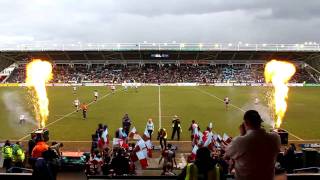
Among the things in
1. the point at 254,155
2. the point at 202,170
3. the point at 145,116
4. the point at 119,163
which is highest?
the point at 145,116

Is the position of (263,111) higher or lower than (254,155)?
higher

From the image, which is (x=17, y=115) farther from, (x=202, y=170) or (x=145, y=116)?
(x=202, y=170)

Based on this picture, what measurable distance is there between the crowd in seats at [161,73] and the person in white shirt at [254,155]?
312ft

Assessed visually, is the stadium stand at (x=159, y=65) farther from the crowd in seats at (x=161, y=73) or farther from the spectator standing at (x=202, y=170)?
the spectator standing at (x=202, y=170)

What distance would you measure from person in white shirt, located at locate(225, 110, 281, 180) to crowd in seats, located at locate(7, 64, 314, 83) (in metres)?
95.2

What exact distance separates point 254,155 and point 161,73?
103m

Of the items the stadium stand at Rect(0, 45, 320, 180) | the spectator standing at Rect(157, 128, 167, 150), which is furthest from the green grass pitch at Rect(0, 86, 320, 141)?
Answer: the stadium stand at Rect(0, 45, 320, 180)

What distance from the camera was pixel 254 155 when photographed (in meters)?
6.19

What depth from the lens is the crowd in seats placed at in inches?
4072

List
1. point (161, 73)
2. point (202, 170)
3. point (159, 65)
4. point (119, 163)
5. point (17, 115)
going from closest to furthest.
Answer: point (202, 170)
point (119, 163)
point (17, 115)
point (161, 73)
point (159, 65)

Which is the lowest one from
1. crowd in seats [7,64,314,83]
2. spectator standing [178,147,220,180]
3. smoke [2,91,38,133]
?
spectator standing [178,147,220,180]

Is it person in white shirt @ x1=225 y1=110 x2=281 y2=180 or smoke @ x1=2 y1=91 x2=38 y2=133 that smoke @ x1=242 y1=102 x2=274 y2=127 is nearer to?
smoke @ x1=2 y1=91 x2=38 y2=133

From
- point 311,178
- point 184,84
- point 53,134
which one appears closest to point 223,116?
point 53,134

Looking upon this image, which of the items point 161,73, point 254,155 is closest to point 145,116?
point 254,155
